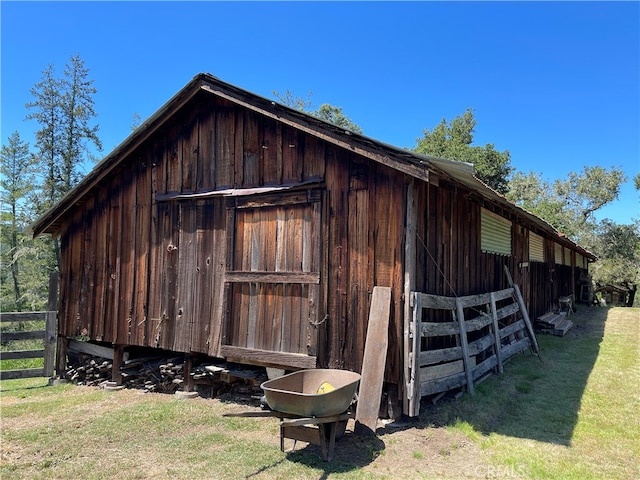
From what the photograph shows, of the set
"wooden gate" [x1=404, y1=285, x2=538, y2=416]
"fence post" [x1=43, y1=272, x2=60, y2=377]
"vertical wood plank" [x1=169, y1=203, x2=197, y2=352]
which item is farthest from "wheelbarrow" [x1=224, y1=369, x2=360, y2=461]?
"fence post" [x1=43, y1=272, x2=60, y2=377]

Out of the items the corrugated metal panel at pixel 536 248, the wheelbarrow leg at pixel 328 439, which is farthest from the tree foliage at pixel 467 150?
the wheelbarrow leg at pixel 328 439

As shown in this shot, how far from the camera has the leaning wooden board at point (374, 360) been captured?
5.08 meters

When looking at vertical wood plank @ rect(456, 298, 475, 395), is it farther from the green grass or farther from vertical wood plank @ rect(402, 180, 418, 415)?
vertical wood plank @ rect(402, 180, 418, 415)

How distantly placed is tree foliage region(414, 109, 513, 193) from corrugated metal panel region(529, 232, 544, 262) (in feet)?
42.9

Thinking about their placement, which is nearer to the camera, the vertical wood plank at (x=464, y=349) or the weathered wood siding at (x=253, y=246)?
the weathered wood siding at (x=253, y=246)

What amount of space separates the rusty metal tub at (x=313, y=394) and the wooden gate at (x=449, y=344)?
0.96 m

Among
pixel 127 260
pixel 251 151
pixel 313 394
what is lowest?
pixel 313 394

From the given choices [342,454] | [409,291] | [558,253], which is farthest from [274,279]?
[558,253]

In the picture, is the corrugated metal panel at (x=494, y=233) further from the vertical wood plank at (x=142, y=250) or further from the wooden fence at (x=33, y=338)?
the wooden fence at (x=33, y=338)

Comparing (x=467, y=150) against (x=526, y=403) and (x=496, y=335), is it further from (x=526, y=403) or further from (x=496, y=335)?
(x=526, y=403)

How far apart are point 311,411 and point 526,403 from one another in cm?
370

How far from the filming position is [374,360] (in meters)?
5.30

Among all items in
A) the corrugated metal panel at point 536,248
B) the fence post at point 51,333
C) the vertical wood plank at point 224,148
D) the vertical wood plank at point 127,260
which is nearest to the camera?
the vertical wood plank at point 224,148

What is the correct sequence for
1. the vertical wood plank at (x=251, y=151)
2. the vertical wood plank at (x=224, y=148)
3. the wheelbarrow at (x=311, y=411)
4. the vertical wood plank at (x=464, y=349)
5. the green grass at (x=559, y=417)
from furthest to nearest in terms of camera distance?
the vertical wood plank at (x=224, y=148), the vertical wood plank at (x=251, y=151), the vertical wood plank at (x=464, y=349), the green grass at (x=559, y=417), the wheelbarrow at (x=311, y=411)
